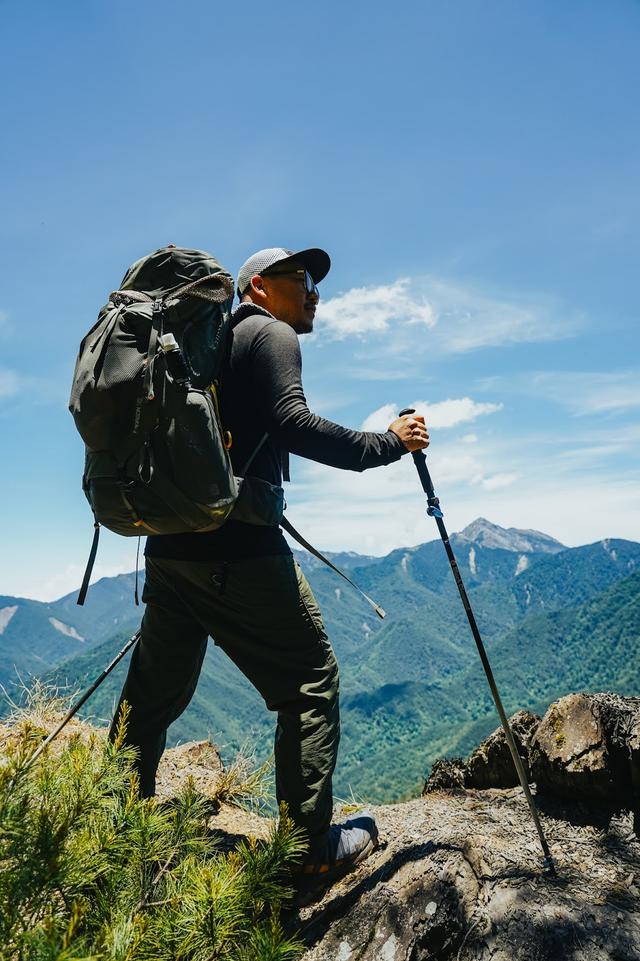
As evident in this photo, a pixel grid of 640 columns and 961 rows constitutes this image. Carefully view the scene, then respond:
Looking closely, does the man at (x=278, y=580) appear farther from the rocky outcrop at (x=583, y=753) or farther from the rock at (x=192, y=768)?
the rock at (x=192, y=768)

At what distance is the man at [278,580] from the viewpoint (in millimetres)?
2826

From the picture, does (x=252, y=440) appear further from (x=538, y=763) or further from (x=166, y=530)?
(x=538, y=763)

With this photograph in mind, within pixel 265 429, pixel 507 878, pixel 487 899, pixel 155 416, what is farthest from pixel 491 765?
pixel 155 416

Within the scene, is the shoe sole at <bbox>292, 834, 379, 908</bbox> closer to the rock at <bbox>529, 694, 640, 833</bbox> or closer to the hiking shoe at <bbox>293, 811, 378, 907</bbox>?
the hiking shoe at <bbox>293, 811, 378, 907</bbox>

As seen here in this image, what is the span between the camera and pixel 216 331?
2740 millimetres

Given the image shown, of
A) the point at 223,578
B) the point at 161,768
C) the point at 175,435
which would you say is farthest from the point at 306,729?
the point at 161,768

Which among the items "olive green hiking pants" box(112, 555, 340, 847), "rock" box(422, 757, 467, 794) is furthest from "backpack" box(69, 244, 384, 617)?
"rock" box(422, 757, 467, 794)

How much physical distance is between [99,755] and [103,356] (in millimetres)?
1555

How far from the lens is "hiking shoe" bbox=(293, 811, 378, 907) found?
296 centimetres

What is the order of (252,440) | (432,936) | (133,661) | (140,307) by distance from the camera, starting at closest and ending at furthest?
(432,936), (140,307), (252,440), (133,661)

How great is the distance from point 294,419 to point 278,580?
0.78 m

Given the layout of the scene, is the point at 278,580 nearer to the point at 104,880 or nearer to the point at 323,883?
the point at 104,880

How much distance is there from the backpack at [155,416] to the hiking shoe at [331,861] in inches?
70.9

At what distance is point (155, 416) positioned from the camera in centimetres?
246
